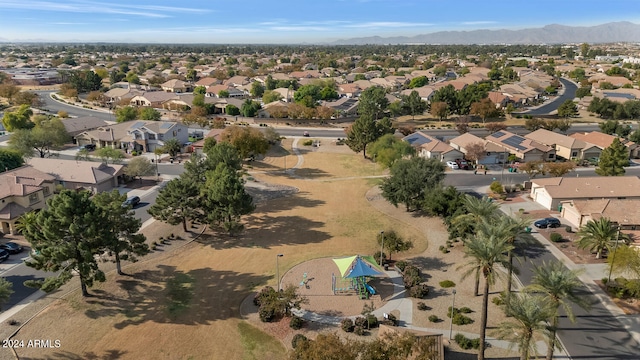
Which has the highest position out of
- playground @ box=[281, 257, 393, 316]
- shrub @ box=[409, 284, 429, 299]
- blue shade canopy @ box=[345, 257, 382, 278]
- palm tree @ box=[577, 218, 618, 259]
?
palm tree @ box=[577, 218, 618, 259]

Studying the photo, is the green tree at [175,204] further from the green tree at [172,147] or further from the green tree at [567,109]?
the green tree at [567,109]

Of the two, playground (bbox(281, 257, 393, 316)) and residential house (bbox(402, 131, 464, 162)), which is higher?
residential house (bbox(402, 131, 464, 162))

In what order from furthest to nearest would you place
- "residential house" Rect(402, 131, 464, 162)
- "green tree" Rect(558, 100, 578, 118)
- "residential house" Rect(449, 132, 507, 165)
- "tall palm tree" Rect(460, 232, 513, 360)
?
"green tree" Rect(558, 100, 578, 118), "residential house" Rect(402, 131, 464, 162), "residential house" Rect(449, 132, 507, 165), "tall palm tree" Rect(460, 232, 513, 360)

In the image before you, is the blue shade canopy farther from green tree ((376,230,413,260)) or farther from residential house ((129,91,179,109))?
residential house ((129,91,179,109))

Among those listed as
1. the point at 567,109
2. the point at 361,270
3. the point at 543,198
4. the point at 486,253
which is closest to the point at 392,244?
the point at 361,270

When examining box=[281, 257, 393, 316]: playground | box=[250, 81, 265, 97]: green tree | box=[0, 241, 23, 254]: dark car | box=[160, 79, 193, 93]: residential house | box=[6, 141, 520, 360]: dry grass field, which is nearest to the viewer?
box=[6, 141, 520, 360]: dry grass field

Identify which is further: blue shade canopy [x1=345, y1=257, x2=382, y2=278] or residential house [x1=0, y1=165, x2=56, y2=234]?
residential house [x1=0, y1=165, x2=56, y2=234]

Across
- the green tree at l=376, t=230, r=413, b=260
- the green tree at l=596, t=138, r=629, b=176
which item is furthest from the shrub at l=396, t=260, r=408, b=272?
the green tree at l=596, t=138, r=629, b=176
